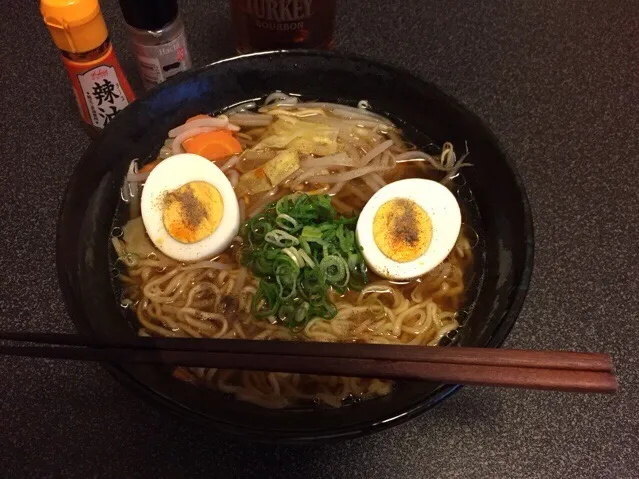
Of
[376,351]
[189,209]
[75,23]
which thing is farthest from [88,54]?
[376,351]

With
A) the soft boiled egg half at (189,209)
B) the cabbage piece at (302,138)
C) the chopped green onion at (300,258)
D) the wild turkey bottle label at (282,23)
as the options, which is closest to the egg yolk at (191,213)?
the soft boiled egg half at (189,209)

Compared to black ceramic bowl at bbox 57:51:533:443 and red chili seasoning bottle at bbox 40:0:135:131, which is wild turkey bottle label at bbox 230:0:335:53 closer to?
black ceramic bowl at bbox 57:51:533:443

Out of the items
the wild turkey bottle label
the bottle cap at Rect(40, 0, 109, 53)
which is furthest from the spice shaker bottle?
the wild turkey bottle label

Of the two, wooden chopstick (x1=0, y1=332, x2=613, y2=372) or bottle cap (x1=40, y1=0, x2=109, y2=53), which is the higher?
bottle cap (x1=40, y1=0, x2=109, y2=53)

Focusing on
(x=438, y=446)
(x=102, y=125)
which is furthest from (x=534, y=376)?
(x=102, y=125)

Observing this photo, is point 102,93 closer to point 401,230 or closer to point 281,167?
point 281,167

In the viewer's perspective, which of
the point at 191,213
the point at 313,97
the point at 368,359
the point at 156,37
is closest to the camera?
the point at 368,359

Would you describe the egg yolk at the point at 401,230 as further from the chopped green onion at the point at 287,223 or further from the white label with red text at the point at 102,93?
the white label with red text at the point at 102,93
